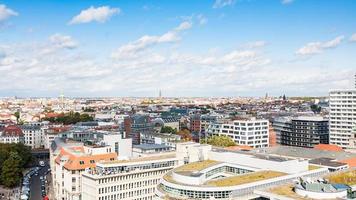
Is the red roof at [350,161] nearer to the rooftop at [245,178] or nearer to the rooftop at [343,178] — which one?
the rooftop at [343,178]

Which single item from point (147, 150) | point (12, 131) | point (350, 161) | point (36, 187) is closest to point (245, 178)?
point (350, 161)

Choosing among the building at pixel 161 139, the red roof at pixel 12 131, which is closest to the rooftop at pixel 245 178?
the building at pixel 161 139

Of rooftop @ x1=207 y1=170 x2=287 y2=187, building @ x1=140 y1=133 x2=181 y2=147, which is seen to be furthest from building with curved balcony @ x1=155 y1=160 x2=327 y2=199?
building @ x1=140 y1=133 x2=181 y2=147

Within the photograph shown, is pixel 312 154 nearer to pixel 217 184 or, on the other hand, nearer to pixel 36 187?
pixel 217 184

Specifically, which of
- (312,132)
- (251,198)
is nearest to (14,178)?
(251,198)

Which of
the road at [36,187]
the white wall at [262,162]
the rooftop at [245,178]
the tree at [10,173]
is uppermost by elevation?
the white wall at [262,162]

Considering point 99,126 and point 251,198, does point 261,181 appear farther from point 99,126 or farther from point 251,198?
point 99,126

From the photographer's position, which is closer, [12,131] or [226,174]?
[226,174]
